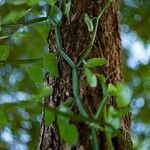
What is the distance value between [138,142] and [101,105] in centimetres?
69

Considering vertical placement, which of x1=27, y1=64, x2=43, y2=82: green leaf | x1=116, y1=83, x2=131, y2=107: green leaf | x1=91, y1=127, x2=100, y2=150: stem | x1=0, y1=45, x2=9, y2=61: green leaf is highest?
x1=0, y1=45, x2=9, y2=61: green leaf

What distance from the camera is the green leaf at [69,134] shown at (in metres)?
0.48

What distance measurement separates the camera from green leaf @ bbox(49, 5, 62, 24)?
26.6 inches

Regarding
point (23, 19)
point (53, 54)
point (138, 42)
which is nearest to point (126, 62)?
point (138, 42)

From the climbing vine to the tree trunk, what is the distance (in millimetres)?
11

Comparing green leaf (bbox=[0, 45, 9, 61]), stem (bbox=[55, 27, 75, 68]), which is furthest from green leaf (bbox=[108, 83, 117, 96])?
green leaf (bbox=[0, 45, 9, 61])

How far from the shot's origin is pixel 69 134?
1.57 feet

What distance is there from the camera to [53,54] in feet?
2.07

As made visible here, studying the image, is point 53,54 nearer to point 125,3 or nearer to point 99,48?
point 99,48

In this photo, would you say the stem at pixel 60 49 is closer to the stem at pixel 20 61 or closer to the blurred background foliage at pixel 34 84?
the stem at pixel 20 61

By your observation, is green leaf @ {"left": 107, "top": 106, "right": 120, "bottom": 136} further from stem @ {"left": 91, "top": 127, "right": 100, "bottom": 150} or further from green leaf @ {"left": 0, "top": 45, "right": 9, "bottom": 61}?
green leaf @ {"left": 0, "top": 45, "right": 9, "bottom": 61}

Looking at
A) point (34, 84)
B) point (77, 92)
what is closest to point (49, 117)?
point (77, 92)

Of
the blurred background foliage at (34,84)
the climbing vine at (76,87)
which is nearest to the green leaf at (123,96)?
the climbing vine at (76,87)

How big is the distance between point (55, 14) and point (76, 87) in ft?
0.51
